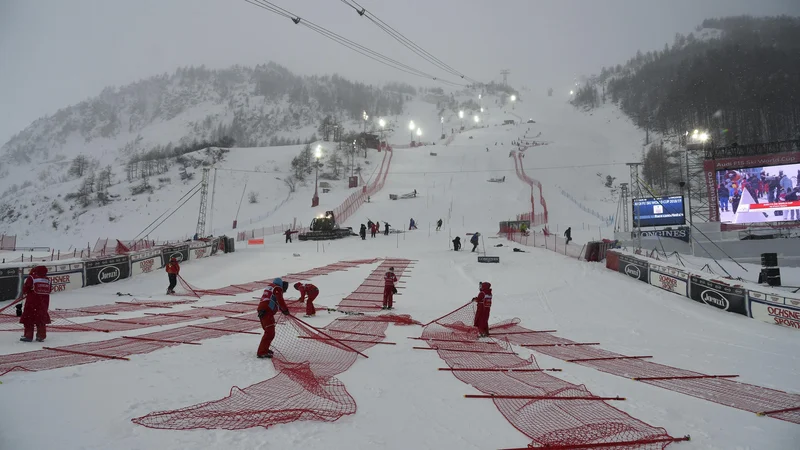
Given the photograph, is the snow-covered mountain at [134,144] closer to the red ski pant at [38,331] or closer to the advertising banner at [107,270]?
the advertising banner at [107,270]

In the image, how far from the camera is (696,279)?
46.5ft

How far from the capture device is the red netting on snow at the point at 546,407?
14.3 ft

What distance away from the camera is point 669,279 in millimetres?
15703

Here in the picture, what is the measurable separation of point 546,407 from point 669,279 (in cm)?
1349

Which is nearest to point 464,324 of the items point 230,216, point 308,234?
point 308,234

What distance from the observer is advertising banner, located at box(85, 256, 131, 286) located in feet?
52.4

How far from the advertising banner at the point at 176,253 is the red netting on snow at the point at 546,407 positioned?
18355mm

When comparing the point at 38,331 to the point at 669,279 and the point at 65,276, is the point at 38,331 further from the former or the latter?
the point at 669,279

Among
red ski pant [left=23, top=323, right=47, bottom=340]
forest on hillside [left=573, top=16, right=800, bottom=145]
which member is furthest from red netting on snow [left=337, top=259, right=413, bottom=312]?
forest on hillside [left=573, top=16, right=800, bottom=145]

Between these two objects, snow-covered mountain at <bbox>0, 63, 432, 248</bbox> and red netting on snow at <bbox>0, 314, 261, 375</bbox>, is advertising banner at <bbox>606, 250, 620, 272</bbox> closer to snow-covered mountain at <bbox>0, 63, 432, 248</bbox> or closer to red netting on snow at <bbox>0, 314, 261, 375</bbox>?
red netting on snow at <bbox>0, 314, 261, 375</bbox>

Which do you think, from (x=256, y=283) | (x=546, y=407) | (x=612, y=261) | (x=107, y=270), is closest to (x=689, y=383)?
(x=546, y=407)

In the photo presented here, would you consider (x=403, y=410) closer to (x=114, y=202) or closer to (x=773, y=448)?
(x=773, y=448)

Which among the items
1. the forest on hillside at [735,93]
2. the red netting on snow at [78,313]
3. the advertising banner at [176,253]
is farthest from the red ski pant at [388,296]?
the forest on hillside at [735,93]

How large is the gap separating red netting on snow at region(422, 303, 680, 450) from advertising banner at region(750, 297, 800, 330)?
808 centimetres
